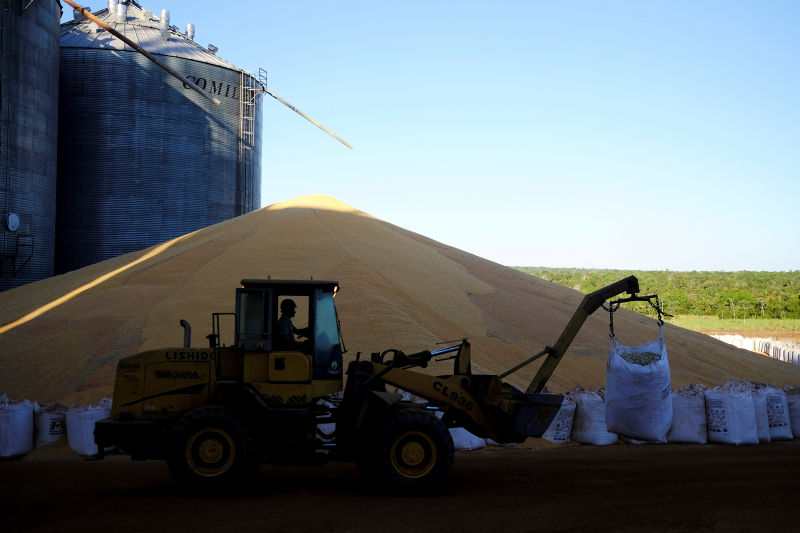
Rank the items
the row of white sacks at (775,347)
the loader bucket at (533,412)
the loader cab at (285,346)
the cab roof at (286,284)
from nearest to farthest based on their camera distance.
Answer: the loader cab at (285,346) < the cab roof at (286,284) < the loader bucket at (533,412) < the row of white sacks at (775,347)

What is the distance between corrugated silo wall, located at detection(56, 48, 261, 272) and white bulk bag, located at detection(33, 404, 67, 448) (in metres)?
18.9

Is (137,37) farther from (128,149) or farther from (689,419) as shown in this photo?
(689,419)

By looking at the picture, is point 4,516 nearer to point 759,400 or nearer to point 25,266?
point 759,400

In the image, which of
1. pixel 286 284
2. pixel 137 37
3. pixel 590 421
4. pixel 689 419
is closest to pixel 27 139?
pixel 137 37

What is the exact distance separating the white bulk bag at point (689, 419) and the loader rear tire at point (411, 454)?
5.54 meters

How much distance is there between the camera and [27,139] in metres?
26.5

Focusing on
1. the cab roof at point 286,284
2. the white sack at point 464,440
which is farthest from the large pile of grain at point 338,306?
the cab roof at point 286,284

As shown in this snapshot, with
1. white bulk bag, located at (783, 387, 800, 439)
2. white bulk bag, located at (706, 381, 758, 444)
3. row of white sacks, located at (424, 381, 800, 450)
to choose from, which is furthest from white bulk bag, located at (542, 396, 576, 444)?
white bulk bag, located at (783, 387, 800, 439)

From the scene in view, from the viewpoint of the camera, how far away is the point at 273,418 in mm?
8586

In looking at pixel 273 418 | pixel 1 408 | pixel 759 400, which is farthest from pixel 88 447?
pixel 759 400

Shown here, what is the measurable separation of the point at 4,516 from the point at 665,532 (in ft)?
20.6

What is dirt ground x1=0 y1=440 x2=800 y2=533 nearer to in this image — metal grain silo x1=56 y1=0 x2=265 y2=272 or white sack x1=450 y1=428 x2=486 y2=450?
white sack x1=450 y1=428 x2=486 y2=450

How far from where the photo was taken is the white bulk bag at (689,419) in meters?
12.2

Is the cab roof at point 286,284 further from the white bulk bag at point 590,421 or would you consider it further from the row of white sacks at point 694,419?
the white bulk bag at point 590,421
